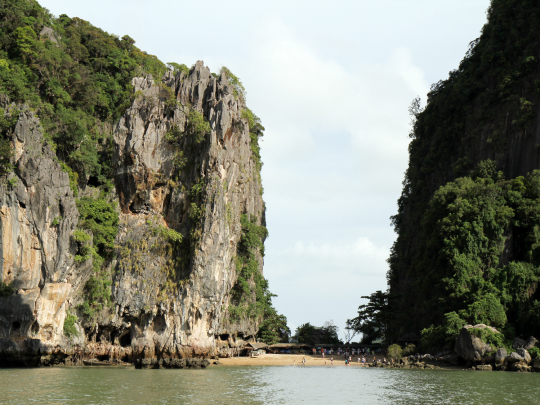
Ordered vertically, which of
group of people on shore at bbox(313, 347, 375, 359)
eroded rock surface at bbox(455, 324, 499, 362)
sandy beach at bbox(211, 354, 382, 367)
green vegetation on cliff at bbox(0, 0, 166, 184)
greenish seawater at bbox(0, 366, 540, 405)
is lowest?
greenish seawater at bbox(0, 366, 540, 405)

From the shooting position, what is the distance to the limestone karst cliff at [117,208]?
32438 millimetres

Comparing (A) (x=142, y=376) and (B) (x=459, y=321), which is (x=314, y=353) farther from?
(A) (x=142, y=376)

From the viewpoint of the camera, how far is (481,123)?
48.9m

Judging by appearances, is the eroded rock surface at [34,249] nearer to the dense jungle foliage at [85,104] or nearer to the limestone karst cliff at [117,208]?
the limestone karst cliff at [117,208]

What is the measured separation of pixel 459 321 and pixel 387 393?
14.4 m

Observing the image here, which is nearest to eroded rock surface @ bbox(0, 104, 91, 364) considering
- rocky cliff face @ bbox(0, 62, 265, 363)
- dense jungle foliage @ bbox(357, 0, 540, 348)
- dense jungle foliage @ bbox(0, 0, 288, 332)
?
rocky cliff face @ bbox(0, 62, 265, 363)

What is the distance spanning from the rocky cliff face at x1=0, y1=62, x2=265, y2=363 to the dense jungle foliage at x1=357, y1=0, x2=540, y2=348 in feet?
53.4

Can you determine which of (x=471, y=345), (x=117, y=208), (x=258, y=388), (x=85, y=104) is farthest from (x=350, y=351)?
(x=85, y=104)

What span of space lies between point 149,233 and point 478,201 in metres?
24.9

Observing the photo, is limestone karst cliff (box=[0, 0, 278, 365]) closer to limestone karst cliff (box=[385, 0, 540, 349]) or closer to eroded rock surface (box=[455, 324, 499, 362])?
limestone karst cliff (box=[385, 0, 540, 349])

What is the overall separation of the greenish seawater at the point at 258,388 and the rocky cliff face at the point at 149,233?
5.20 m

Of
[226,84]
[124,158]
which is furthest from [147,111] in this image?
[226,84]

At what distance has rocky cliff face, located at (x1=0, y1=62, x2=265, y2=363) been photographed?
105 feet

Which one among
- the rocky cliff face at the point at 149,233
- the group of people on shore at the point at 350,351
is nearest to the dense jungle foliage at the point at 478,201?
the group of people on shore at the point at 350,351
